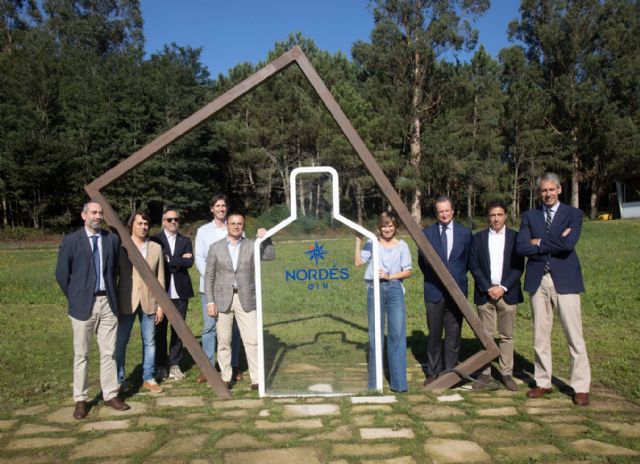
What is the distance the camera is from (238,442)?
13.3 feet

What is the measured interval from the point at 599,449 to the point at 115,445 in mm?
3564

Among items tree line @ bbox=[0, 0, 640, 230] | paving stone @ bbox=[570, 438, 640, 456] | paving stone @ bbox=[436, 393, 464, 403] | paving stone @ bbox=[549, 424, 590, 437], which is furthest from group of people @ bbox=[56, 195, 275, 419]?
tree line @ bbox=[0, 0, 640, 230]

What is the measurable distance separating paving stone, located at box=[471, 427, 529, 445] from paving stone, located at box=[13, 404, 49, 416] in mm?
3812

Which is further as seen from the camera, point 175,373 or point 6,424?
point 175,373

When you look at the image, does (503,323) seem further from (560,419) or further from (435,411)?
(435,411)

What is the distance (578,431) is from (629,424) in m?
0.49

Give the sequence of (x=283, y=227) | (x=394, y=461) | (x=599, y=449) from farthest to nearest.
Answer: (x=283, y=227)
(x=599, y=449)
(x=394, y=461)

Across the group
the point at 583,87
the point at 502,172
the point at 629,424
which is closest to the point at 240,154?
the point at 502,172

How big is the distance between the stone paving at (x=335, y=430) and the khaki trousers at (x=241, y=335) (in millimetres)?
345

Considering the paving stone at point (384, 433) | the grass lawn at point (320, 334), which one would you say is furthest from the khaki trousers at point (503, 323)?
the paving stone at point (384, 433)

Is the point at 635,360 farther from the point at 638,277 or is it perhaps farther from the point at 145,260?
the point at 638,277

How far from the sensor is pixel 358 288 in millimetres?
5234

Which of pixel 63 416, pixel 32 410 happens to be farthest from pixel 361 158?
pixel 32 410

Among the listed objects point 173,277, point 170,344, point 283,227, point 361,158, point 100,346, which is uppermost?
point 361,158
